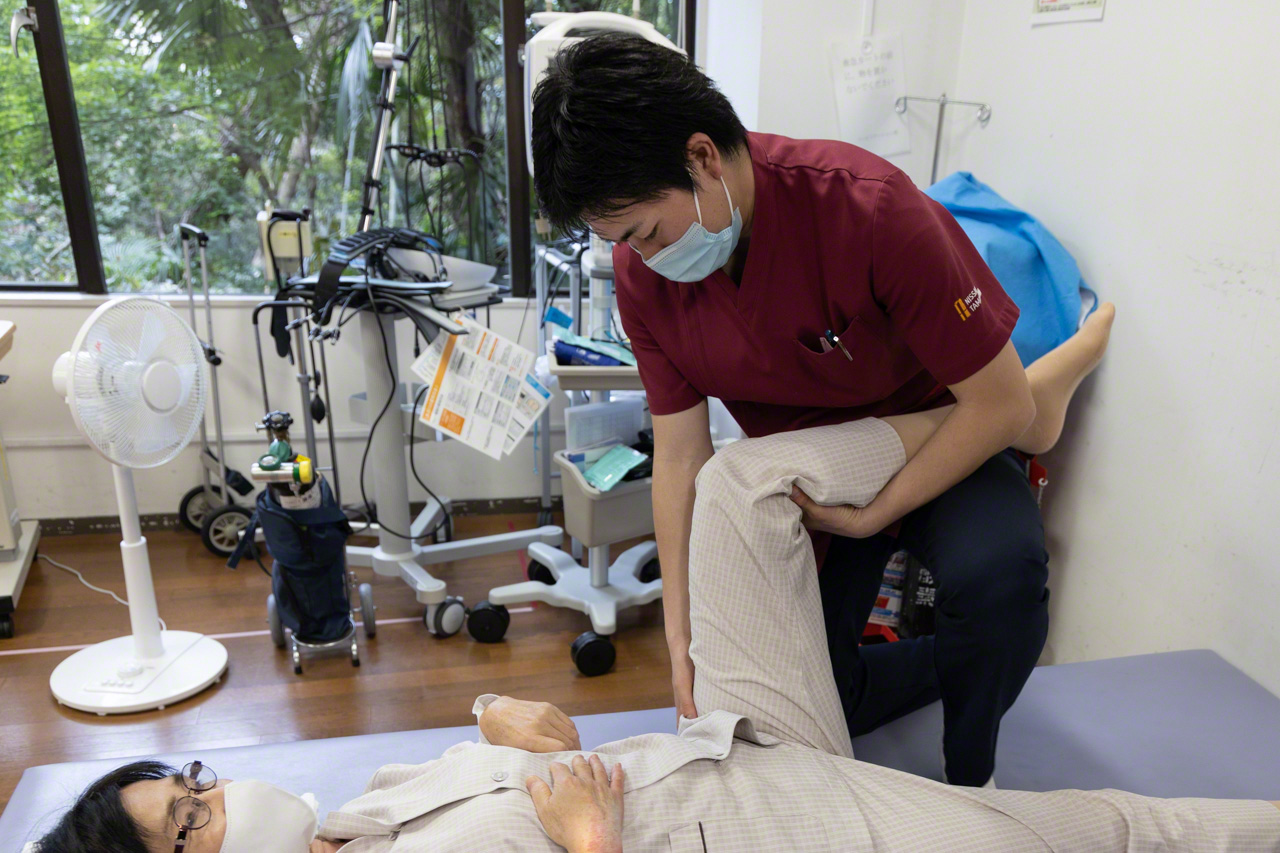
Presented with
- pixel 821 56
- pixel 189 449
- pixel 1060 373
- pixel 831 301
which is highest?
pixel 821 56

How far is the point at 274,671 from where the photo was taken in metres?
2.15

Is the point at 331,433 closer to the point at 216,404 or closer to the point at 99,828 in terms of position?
the point at 216,404

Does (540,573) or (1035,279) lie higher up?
(1035,279)

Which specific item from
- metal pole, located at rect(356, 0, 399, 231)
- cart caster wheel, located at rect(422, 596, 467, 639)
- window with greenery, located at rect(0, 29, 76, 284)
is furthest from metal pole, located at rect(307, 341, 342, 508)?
window with greenery, located at rect(0, 29, 76, 284)

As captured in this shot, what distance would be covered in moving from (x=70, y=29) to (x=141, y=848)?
270 cm

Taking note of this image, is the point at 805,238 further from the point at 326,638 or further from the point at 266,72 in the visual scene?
the point at 266,72

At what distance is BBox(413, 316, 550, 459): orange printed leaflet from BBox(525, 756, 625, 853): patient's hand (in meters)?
1.18

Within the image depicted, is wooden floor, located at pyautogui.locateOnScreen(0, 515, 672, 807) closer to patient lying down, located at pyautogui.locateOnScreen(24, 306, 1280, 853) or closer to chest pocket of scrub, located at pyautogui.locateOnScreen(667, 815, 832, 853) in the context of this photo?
patient lying down, located at pyautogui.locateOnScreen(24, 306, 1280, 853)

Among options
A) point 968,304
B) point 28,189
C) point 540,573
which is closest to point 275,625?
point 540,573

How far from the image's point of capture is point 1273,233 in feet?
4.52

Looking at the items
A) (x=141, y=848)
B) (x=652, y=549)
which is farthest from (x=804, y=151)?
(x=652, y=549)

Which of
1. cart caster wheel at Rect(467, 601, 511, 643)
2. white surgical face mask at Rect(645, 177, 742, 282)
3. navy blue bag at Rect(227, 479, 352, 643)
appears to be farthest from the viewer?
cart caster wheel at Rect(467, 601, 511, 643)

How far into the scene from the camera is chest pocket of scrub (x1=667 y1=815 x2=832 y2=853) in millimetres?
973

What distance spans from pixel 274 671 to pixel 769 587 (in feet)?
4.92
